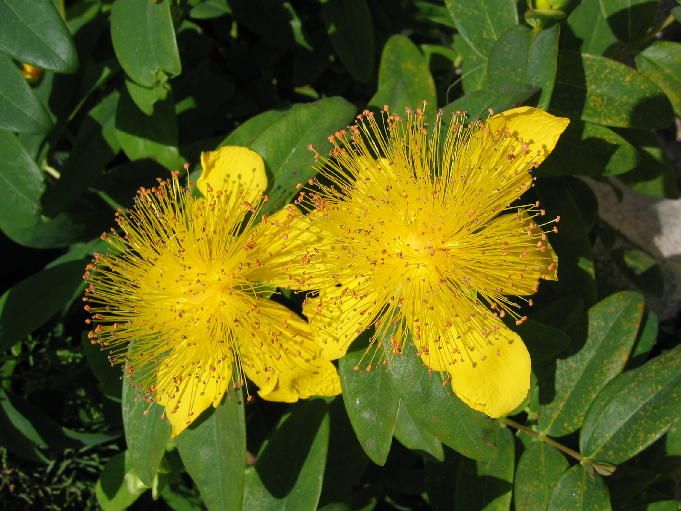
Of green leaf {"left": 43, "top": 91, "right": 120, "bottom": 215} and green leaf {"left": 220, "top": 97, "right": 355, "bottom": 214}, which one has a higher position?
green leaf {"left": 220, "top": 97, "right": 355, "bottom": 214}

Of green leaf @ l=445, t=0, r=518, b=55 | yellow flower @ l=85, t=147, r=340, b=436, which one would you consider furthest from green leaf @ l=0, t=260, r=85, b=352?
green leaf @ l=445, t=0, r=518, b=55

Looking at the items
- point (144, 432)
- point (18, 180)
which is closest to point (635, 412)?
point (144, 432)

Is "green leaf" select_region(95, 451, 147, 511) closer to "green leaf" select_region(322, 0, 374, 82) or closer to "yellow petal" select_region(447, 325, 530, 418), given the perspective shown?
"yellow petal" select_region(447, 325, 530, 418)

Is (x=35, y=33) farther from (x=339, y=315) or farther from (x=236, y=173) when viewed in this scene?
(x=339, y=315)

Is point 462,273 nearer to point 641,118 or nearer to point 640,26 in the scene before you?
point 641,118

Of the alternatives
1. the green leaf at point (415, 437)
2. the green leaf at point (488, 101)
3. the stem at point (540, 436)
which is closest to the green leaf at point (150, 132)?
the green leaf at point (488, 101)

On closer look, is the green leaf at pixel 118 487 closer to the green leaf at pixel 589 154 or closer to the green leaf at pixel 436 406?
the green leaf at pixel 436 406

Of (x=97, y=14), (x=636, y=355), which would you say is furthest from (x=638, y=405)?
(x=97, y=14)
